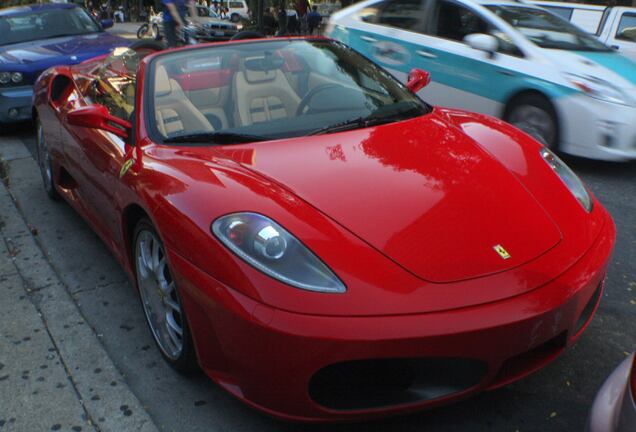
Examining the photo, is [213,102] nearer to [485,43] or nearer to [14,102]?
[485,43]

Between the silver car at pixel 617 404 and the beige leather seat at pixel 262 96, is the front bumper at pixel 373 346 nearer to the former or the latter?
the silver car at pixel 617 404

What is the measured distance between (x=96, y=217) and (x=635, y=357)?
284 cm

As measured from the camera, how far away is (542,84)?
5.50m

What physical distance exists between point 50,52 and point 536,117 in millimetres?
5133

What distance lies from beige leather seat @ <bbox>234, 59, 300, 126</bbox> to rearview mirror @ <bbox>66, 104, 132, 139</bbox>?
0.55m

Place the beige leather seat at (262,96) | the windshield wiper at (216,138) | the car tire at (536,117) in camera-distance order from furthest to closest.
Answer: the car tire at (536,117) < the beige leather seat at (262,96) < the windshield wiper at (216,138)

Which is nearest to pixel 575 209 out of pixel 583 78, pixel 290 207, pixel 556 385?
pixel 556 385

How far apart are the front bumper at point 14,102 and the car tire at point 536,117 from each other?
4811mm

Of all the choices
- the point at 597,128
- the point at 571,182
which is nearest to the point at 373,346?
the point at 571,182

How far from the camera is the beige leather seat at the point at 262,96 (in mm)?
3209

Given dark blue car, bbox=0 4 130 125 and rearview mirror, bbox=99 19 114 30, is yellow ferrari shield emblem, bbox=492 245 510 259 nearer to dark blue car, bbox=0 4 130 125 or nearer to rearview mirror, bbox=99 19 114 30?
dark blue car, bbox=0 4 130 125

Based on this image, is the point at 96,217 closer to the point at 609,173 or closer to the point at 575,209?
the point at 575,209

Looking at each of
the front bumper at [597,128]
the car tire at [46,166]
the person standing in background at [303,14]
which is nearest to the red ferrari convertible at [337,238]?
the car tire at [46,166]

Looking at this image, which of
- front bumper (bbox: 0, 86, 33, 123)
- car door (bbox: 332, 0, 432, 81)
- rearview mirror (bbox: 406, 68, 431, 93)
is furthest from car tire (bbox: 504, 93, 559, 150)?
front bumper (bbox: 0, 86, 33, 123)
